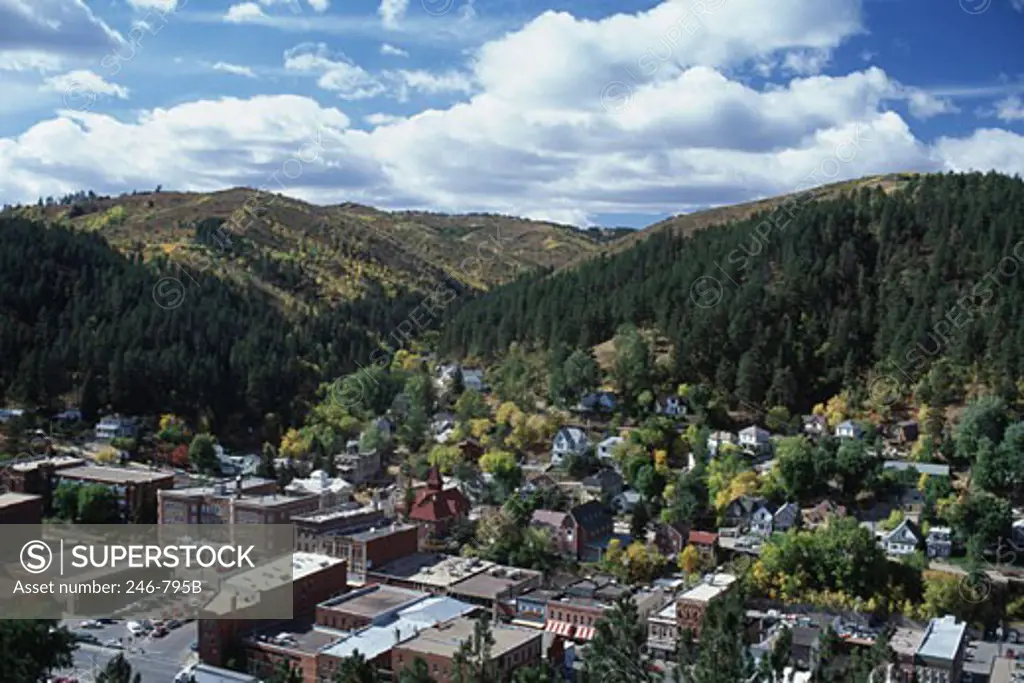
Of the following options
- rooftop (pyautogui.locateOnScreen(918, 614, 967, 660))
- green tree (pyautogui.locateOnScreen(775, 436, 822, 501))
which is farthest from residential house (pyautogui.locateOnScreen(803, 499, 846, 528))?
rooftop (pyautogui.locateOnScreen(918, 614, 967, 660))

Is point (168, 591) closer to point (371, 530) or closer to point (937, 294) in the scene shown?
point (371, 530)

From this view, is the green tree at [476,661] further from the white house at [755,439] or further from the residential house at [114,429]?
the residential house at [114,429]

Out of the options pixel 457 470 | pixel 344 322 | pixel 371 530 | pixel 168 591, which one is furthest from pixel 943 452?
pixel 344 322

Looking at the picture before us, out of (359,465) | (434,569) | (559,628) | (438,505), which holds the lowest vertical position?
(559,628)

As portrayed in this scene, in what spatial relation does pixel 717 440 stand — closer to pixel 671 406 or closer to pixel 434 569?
pixel 671 406

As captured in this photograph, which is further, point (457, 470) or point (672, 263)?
point (672, 263)

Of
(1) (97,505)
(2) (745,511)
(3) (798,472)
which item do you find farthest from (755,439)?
(1) (97,505)
